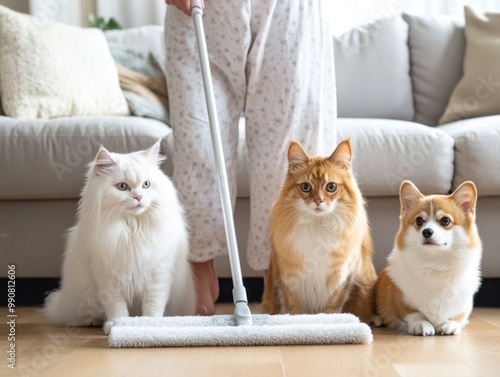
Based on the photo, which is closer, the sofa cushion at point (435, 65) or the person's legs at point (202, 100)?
the person's legs at point (202, 100)

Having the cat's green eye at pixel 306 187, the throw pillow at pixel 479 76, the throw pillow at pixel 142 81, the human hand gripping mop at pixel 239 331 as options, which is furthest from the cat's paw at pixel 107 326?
the throw pillow at pixel 479 76

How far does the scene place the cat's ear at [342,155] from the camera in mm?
2070

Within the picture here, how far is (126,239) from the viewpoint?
2.03 metres

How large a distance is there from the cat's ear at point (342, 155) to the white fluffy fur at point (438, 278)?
10.1 inches

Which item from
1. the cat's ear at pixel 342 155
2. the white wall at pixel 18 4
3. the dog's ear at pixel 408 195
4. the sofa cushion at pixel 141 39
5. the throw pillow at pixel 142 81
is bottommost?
the dog's ear at pixel 408 195

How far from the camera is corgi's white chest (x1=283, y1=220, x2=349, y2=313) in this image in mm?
2059

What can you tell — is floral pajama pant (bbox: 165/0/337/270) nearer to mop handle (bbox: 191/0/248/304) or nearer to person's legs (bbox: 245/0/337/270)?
person's legs (bbox: 245/0/337/270)

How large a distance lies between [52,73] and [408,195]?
1.57 metres

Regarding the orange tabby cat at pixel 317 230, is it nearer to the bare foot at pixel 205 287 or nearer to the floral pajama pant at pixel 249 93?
the floral pajama pant at pixel 249 93

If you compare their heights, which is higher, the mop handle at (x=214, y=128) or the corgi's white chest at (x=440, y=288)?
the mop handle at (x=214, y=128)

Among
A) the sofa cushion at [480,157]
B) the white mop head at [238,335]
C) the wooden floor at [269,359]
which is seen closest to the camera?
the wooden floor at [269,359]

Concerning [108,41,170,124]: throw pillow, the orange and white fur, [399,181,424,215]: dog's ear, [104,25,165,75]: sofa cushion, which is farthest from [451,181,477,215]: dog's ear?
[104,25,165,75]: sofa cushion

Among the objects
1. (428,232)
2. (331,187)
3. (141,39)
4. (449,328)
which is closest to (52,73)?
(141,39)

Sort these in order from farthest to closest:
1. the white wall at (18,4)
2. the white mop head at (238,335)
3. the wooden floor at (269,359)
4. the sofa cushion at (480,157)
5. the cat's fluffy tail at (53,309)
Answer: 1. the white wall at (18,4)
2. the sofa cushion at (480,157)
3. the cat's fluffy tail at (53,309)
4. the white mop head at (238,335)
5. the wooden floor at (269,359)
